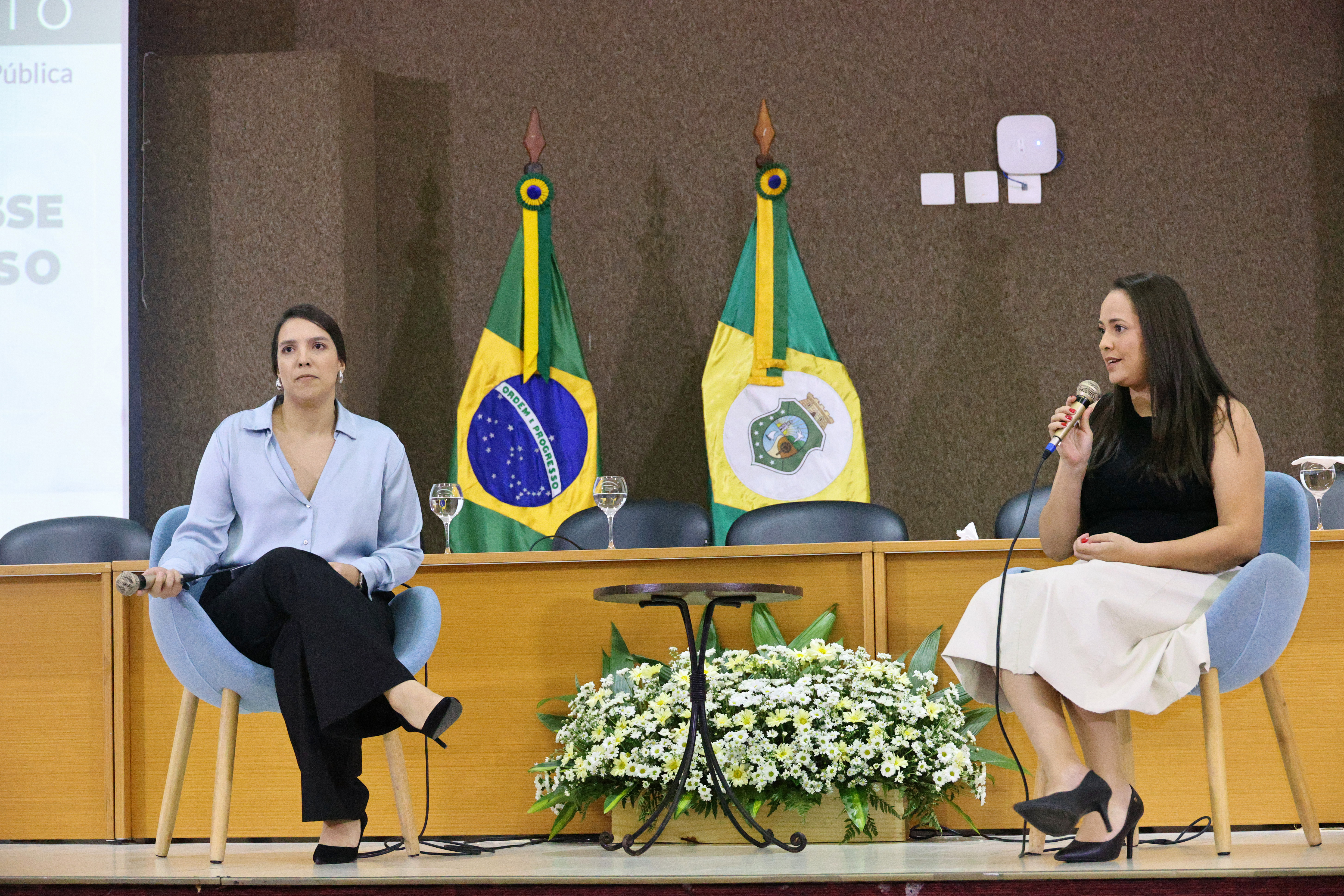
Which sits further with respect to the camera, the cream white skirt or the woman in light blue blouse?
the woman in light blue blouse

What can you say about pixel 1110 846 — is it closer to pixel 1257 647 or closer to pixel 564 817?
pixel 1257 647

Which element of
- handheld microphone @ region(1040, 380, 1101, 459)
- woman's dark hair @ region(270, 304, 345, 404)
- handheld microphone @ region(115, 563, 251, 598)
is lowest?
handheld microphone @ region(115, 563, 251, 598)

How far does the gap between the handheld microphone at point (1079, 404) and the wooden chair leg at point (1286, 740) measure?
2.00 feet

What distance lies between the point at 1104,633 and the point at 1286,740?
21.9 inches

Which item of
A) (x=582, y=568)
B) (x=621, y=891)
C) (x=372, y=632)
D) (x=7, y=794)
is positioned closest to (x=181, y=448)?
(x=7, y=794)

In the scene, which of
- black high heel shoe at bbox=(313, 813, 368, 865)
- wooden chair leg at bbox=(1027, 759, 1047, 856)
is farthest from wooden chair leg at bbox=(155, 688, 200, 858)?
wooden chair leg at bbox=(1027, 759, 1047, 856)

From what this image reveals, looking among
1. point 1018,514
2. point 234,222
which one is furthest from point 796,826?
point 234,222

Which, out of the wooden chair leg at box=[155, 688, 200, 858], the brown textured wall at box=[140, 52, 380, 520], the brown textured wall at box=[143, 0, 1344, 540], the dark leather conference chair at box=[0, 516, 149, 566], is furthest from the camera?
the brown textured wall at box=[143, 0, 1344, 540]

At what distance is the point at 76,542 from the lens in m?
3.51

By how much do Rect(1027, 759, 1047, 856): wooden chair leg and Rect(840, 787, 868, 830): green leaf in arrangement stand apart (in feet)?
1.04

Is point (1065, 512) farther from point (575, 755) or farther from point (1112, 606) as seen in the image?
point (575, 755)

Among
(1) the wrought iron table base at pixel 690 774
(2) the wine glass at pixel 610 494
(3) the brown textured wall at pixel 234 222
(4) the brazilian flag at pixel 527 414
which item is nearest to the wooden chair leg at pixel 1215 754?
(1) the wrought iron table base at pixel 690 774

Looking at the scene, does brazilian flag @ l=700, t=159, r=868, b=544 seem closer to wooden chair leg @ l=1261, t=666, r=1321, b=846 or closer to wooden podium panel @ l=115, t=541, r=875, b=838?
wooden podium panel @ l=115, t=541, r=875, b=838

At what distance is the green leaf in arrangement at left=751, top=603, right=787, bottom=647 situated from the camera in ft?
9.14
